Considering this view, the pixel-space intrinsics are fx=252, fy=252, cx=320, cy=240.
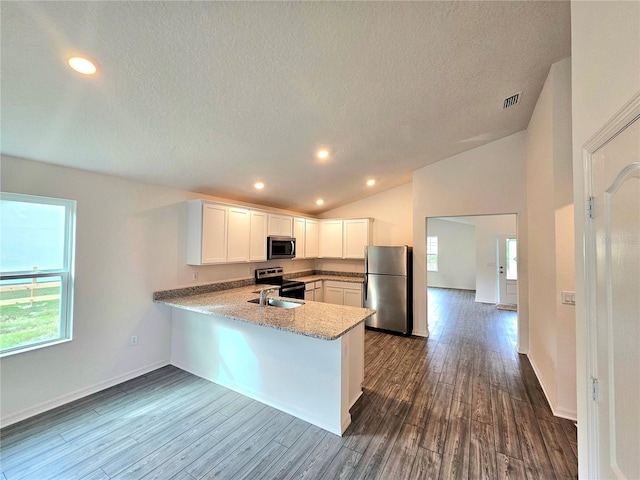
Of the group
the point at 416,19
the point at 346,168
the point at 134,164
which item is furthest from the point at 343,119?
the point at 134,164

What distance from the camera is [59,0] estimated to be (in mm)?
1194

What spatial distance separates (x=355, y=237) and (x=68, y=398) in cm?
464

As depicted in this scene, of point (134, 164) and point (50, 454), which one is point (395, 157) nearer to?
point (134, 164)

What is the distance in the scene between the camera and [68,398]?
255cm

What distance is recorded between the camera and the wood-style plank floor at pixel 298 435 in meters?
1.78

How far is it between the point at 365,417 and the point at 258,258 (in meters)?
2.75

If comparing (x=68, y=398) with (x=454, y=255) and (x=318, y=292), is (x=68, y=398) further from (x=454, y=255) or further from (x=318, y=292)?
(x=454, y=255)

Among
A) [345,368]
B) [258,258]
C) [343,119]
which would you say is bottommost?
[345,368]

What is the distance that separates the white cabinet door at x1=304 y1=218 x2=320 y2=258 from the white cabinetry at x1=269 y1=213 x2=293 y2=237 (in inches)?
A: 21.1

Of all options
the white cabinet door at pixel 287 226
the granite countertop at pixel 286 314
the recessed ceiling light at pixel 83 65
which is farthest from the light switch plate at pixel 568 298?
the recessed ceiling light at pixel 83 65

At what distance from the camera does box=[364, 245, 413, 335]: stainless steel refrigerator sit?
4512 mm

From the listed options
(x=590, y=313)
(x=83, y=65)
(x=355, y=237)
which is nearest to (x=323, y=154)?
(x=83, y=65)

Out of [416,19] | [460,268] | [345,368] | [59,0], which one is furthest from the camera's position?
[460,268]

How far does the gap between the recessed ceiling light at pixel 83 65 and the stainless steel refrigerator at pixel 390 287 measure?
4.24 metres
